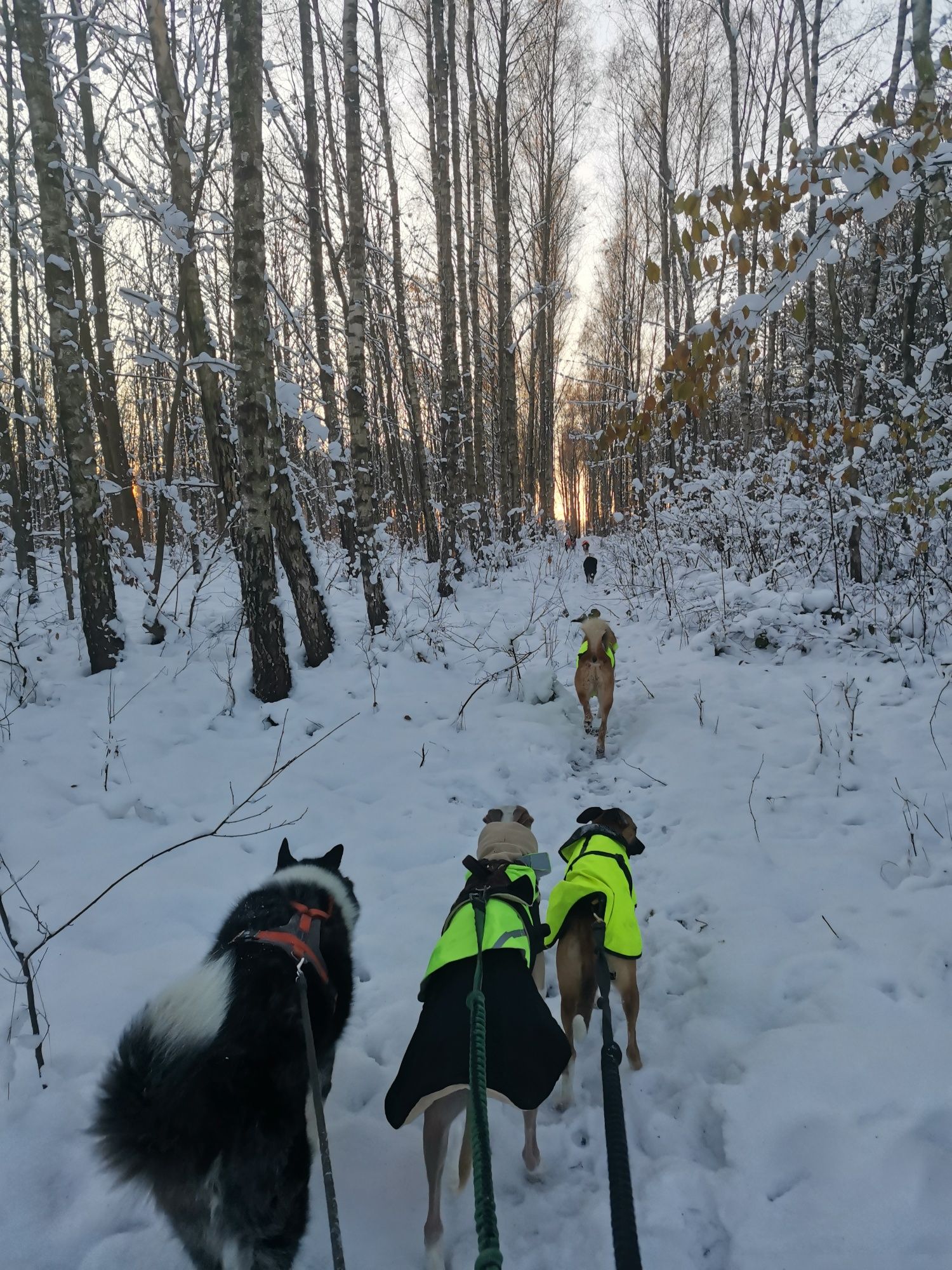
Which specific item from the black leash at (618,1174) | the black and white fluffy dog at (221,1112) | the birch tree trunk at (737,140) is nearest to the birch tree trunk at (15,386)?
the black and white fluffy dog at (221,1112)

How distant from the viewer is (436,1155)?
77.4 inches

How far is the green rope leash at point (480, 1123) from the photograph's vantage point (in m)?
1.11

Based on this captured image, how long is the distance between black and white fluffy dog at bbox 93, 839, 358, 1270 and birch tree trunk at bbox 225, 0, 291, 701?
3.97m

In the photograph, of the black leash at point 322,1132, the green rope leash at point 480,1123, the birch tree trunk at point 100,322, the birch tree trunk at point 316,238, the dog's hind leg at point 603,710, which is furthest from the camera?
the birch tree trunk at point 316,238

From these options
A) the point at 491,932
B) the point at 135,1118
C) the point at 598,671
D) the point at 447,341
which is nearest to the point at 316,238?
the point at 447,341

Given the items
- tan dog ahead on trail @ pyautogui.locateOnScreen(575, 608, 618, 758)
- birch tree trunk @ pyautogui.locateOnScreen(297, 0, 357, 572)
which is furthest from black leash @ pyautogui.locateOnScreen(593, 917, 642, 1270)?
birch tree trunk @ pyautogui.locateOnScreen(297, 0, 357, 572)

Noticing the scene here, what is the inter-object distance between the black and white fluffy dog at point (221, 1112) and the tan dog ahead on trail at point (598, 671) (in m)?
3.95

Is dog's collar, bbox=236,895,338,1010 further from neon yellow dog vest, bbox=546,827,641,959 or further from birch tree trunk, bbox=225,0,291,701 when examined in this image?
birch tree trunk, bbox=225,0,291,701

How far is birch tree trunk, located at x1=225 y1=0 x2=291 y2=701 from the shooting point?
17.0 ft

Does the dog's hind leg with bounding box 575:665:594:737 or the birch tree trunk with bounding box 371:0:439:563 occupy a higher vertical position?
the birch tree trunk with bounding box 371:0:439:563

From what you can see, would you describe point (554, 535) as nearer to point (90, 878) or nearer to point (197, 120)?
point (197, 120)

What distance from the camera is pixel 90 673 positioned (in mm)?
5910

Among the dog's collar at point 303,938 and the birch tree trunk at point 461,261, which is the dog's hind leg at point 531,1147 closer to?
the dog's collar at point 303,938

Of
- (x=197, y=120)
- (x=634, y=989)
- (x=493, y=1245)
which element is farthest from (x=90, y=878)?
(x=197, y=120)
